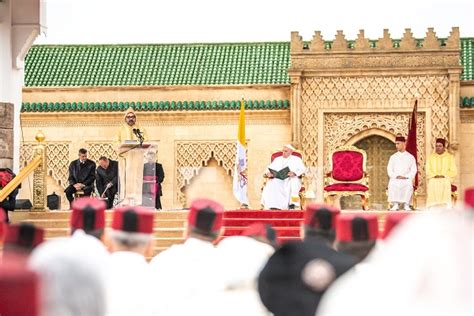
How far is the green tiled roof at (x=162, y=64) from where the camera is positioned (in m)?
23.6

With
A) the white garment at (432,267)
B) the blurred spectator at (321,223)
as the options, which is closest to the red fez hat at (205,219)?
the blurred spectator at (321,223)

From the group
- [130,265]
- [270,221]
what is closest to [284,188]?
[270,221]

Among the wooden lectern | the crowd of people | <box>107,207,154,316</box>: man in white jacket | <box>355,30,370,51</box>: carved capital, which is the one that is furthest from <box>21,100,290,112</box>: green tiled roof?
<box>107,207,154,316</box>: man in white jacket

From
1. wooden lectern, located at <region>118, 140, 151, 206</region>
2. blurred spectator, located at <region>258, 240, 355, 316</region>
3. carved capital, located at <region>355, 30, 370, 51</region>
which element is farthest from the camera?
carved capital, located at <region>355, 30, 370, 51</region>

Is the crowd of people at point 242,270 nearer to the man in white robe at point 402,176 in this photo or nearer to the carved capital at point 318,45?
the man in white robe at point 402,176

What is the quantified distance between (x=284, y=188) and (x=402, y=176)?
5.69ft

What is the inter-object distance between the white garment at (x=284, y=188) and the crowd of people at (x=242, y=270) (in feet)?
31.2

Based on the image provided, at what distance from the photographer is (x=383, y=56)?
2192 cm

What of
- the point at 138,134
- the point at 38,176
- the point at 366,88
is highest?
the point at 366,88

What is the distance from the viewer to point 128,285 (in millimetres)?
4410

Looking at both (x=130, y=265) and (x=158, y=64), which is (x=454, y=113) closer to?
(x=158, y=64)

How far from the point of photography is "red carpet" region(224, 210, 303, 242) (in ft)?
43.0

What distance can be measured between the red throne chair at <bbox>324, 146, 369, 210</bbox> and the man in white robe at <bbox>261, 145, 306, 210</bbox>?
0.53 meters

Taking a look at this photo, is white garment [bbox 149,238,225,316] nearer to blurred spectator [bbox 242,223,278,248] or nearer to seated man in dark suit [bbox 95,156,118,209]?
blurred spectator [bbox 242,223,278,248]
